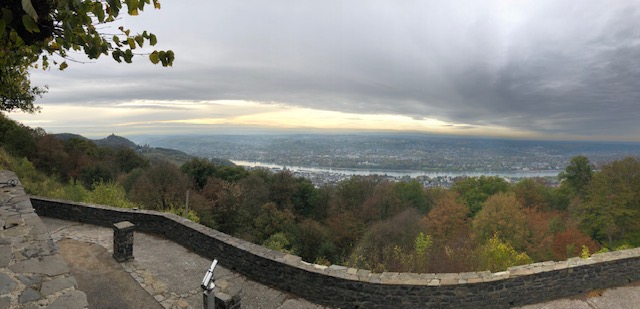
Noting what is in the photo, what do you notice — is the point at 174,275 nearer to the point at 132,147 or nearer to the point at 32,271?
the point at 32,271

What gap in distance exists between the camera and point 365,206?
28656 mm

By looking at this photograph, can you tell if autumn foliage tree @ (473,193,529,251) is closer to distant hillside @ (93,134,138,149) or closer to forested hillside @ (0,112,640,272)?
forested hillside @ (0,112,640,272)

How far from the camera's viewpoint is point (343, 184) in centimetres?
3203

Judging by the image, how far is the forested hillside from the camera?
56.1 ft

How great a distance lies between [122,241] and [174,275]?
1386 millimetres

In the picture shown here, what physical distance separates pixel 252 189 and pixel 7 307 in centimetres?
2608

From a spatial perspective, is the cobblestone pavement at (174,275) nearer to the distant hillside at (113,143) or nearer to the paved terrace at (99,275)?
the paved terrace at (99,275)

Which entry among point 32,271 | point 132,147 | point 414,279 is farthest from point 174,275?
point 132,147

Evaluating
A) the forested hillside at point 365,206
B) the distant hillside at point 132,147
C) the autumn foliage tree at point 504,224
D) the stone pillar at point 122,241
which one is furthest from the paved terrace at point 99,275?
the distant hillside at point 132,147

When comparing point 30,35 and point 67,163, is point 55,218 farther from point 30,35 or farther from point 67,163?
point 67,163

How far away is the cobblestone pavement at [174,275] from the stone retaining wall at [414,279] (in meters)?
0.19

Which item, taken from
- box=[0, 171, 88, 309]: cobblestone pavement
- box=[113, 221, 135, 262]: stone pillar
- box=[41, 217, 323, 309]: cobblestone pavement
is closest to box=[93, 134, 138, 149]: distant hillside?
box=[41, 217, 323, 309]: cobblestone pavement

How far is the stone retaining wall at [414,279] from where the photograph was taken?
541 cm

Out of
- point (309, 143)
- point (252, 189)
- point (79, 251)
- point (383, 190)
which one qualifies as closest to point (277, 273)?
point (79, 251)
